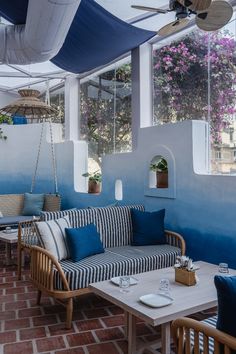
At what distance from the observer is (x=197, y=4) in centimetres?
244

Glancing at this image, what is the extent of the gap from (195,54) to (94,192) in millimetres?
2912

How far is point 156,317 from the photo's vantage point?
7.39ft

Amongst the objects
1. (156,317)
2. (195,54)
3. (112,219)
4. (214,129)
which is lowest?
(156,317)

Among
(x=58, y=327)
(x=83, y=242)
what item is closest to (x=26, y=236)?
(x=83, y=242)

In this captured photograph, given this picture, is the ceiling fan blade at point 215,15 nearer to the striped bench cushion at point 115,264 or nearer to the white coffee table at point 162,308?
the white coffee table at point 162,308

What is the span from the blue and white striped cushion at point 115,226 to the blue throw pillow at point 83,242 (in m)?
0.29

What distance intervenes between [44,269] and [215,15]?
2.66 metres

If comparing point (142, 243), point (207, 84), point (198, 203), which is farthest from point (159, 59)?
point (142, 243)

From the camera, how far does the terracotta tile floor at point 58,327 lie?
2822 mm

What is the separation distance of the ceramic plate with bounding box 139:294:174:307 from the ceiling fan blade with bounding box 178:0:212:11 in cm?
207

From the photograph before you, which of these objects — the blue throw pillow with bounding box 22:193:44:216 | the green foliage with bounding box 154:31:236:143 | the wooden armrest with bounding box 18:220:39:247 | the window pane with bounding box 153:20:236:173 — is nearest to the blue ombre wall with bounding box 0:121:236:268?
the window pane with bounding box 153:20:236:173

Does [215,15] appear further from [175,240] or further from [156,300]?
[175,240]

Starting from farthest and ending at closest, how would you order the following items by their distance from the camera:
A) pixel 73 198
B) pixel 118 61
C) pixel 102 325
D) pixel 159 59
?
pixel 73 198, pixel 118 61, pixel 159 59, pixel 102 325

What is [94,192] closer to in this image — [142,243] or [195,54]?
[142,243]
